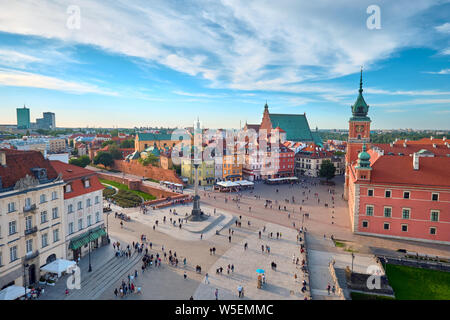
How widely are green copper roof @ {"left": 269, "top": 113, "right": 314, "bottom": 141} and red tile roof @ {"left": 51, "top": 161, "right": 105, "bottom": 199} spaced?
86.4 meters

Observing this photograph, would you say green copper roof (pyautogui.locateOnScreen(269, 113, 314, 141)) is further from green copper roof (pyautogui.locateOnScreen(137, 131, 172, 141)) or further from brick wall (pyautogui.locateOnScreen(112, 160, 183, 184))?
brick wall (pyautogui.locateOnScreen(112, 160, 183, 184))

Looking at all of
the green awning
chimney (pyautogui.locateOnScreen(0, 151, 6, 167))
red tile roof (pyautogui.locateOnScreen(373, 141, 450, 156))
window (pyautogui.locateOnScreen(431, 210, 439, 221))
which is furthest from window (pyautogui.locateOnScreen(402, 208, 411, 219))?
chimney (pyautogui.locateOnScreen(0, 151, 6, 167))

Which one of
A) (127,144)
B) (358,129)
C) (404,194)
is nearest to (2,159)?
(404,194)

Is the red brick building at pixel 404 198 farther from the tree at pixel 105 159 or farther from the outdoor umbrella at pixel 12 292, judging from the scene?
the tree at pixel 105 159

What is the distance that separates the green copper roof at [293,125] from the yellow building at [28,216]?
91767 millimetres

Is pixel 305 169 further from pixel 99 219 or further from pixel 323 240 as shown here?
pixel 99 219

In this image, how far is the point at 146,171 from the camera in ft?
251

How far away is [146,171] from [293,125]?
203ft

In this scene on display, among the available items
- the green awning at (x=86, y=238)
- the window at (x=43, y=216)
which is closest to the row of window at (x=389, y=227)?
the green awning at (x=86, y=238)

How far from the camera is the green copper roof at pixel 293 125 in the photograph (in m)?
113

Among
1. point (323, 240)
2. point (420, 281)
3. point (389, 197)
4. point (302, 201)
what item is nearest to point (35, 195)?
point (323, 240)

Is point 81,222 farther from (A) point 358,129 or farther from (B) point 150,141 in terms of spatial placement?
(B) point 150,141

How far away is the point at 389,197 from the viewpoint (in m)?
37.0

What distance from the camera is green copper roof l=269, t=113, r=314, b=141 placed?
11331 cm
